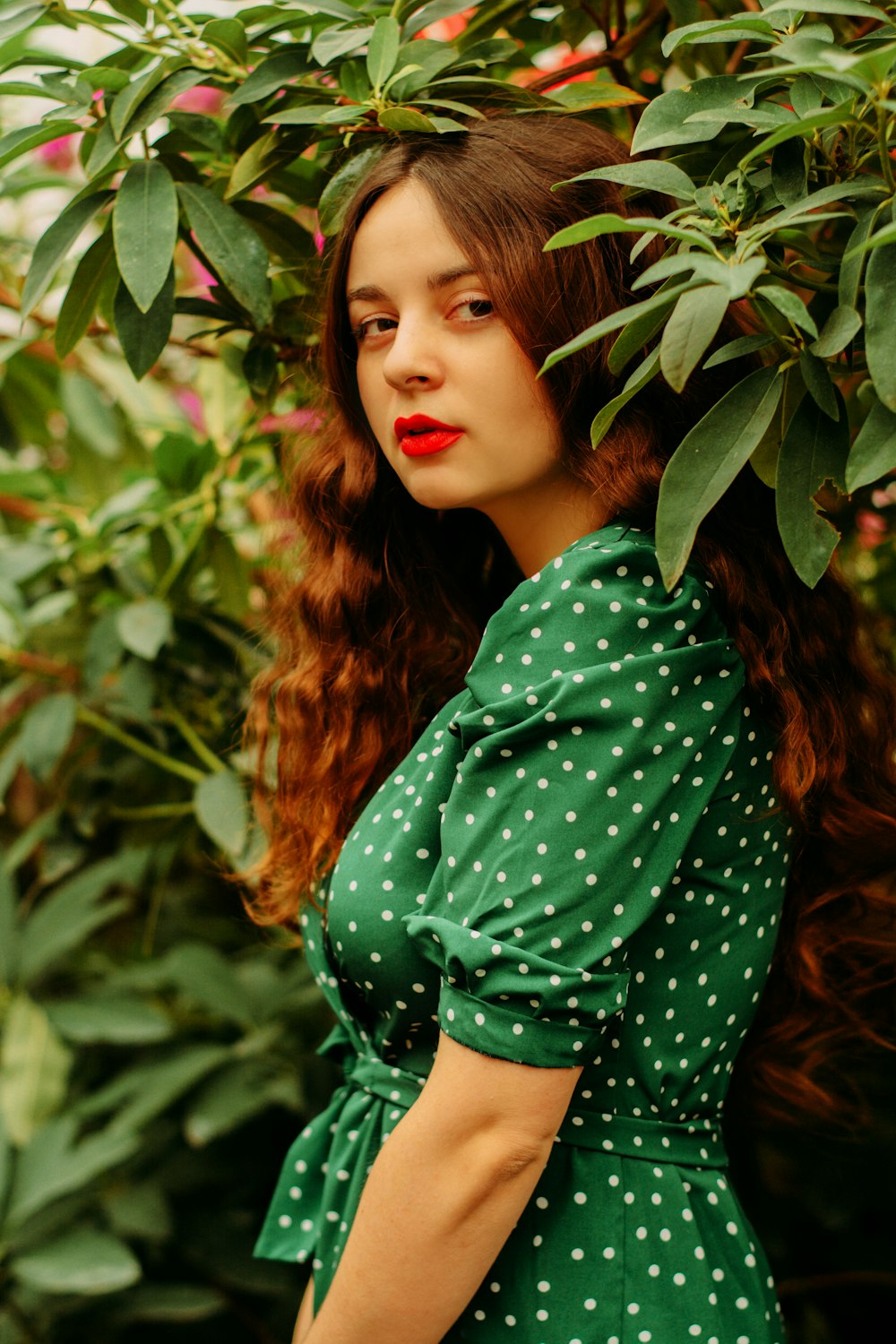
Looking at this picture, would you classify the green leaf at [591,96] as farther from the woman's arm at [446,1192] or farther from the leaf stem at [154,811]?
the leaf stem at [154,811]

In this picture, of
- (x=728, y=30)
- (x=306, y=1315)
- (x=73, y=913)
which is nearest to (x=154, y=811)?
(x=73, y=913)

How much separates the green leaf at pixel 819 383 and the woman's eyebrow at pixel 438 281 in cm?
23

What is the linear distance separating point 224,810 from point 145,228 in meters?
0.55

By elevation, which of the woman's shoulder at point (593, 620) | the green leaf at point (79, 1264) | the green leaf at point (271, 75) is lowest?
the green leaf at point (79, 1264)

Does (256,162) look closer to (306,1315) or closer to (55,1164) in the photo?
(306,1315)

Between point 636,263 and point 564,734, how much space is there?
33 cm

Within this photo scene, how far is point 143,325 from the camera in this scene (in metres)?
0.86

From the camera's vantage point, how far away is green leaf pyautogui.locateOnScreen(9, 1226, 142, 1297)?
1.24m

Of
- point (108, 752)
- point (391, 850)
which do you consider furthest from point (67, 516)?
point (391, 850)

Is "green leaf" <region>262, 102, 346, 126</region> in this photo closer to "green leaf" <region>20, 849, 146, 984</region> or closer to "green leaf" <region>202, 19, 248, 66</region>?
"green leaf" <region>202, 19, 248, 66</region>

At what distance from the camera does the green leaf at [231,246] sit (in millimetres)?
861

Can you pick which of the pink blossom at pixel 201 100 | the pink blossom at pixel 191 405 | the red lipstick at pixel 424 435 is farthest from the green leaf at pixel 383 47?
the pink blossom at pixel 191 405

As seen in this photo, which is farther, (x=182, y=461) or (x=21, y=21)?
(x=182, y=461)

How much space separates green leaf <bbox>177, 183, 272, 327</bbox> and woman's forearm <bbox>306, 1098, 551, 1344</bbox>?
579mm
